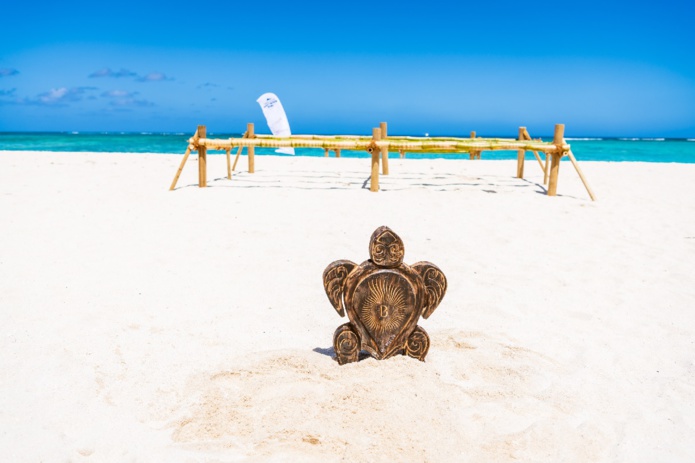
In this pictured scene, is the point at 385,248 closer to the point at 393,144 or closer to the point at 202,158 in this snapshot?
the point at 393,144

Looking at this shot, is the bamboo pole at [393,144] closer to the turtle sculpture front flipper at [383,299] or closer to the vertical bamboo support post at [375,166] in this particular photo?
the vertical bamboo support post at [375,166]

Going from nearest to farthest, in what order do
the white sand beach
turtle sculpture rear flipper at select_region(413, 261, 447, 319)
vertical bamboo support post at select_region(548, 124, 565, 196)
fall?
the white sand beach
turtle sculpture rear flipper at select_region(413, 261, 447, 319)
vertical bamboo support post at select_region(548, 124, 565, 196)

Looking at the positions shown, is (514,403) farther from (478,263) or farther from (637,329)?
(478,263)

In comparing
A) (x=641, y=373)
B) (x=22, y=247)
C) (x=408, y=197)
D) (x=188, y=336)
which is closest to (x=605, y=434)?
(x=641, y=373)

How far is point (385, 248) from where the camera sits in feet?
7.22

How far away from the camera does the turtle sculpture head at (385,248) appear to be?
7.14 feet

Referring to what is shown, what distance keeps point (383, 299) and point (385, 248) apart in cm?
24

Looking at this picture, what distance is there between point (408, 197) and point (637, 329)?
4468 millimetres

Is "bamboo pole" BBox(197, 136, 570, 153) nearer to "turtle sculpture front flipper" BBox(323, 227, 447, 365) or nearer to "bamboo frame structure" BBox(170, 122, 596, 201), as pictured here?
"bamboo frame structure" BBox(170, 122, 596, 201)

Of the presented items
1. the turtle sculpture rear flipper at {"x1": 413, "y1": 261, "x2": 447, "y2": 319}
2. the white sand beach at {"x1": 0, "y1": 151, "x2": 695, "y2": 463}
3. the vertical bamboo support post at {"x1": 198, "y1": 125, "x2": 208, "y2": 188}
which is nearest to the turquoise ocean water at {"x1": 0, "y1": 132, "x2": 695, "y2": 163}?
the vertical bamboo support post at {"x1": 198, "y1": 125, "x2": 208, "y2": 188}

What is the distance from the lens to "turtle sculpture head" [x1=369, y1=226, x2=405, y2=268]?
2178mm

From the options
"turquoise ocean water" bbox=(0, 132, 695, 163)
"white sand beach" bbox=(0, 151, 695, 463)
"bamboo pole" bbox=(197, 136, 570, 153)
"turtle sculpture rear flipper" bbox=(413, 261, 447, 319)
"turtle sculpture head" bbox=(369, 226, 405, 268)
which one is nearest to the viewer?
"white sand beach" bbox=(0, 151, 695, 463)

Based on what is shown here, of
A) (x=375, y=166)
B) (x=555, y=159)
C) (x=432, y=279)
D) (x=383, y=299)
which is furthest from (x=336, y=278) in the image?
(x=555, y=159)

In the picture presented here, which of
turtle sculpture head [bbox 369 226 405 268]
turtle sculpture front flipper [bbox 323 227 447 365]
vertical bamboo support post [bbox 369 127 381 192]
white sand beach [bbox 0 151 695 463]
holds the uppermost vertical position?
vertical bamboo support post [bbox 369 127 381 192]
